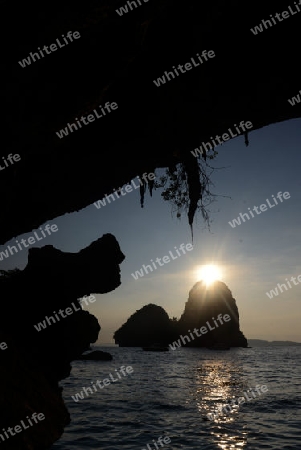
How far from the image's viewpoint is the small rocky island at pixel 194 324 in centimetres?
12388

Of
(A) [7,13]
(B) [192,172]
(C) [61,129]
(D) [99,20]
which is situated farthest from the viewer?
(B) [192,172]

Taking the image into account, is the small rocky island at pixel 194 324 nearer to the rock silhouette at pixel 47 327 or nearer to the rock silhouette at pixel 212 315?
the rock silhouette at pixel 212 315

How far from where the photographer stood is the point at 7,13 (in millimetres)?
3406

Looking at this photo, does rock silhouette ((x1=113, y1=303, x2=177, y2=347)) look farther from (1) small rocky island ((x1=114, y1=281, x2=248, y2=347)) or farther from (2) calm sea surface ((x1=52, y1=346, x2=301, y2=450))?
(2) calm sea surface ((x1=52, y1=346, x2=301, y2=450))

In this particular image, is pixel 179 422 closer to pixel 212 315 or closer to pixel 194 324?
pixel 194 324

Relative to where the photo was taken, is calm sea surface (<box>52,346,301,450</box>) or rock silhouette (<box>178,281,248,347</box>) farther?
A: rock silhouette (<box>178,281,248,347</box>)

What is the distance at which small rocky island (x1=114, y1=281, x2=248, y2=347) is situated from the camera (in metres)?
124

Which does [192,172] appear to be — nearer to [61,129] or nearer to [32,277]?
[61,129]

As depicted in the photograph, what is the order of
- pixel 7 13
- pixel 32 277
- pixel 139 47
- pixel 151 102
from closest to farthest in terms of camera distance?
pixel 7 13 < pixel 139 47 < pixel 151 102 < pixel 32 277

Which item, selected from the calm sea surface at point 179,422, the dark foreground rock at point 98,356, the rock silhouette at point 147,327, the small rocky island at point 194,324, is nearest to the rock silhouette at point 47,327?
the calm sea surface at point 179,422

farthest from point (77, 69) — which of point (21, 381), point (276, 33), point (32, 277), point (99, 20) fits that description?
point (32, 277)

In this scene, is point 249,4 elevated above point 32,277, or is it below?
above

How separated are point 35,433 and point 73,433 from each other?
7.58m

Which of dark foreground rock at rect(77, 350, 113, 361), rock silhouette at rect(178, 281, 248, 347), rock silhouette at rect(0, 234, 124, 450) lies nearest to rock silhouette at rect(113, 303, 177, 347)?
rock silhouette at rect(178, 281, 248, 347)
